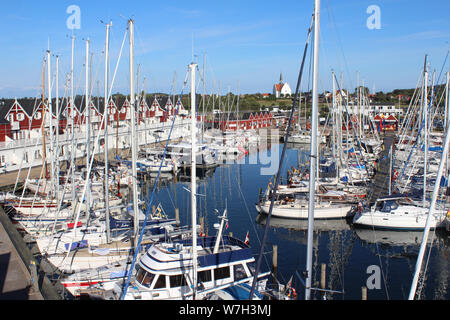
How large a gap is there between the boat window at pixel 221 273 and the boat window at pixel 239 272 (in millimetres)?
317

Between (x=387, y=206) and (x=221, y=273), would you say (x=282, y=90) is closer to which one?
(x=387, y=206)

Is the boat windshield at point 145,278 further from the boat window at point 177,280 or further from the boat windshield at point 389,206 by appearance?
the boat windshield at point 389,206

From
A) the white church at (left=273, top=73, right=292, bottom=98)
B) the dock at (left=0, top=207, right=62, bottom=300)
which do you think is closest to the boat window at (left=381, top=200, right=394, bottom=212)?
the dock at (left=0, top=207, right=62, bottom=300)

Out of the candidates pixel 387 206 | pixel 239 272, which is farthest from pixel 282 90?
pixel 239 272

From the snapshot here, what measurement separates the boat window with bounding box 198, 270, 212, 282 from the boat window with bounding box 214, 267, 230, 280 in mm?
243

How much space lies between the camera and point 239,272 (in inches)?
595

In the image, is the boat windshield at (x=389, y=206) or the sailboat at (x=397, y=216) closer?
the sailboat at (x=397, y=216)

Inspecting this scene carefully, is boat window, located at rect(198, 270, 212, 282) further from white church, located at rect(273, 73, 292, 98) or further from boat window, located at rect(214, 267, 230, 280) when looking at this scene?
white church, located at rect(273, 73, 292, 98)

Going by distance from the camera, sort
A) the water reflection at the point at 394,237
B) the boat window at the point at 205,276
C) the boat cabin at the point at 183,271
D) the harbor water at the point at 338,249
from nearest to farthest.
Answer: the boat cabin at the point at 183,271 < the boat window at the point at 205,276 < the harbor water at the point at 338,249 < the water reflection at the point at 394,237

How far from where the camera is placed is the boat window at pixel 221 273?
14.6 meters

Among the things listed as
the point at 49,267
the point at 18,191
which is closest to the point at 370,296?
the point at 49,267

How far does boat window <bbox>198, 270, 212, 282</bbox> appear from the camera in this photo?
564 inches

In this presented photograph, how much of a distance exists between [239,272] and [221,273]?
2.51 ft

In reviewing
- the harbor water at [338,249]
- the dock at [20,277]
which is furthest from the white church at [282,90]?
the dock at [20,277]
